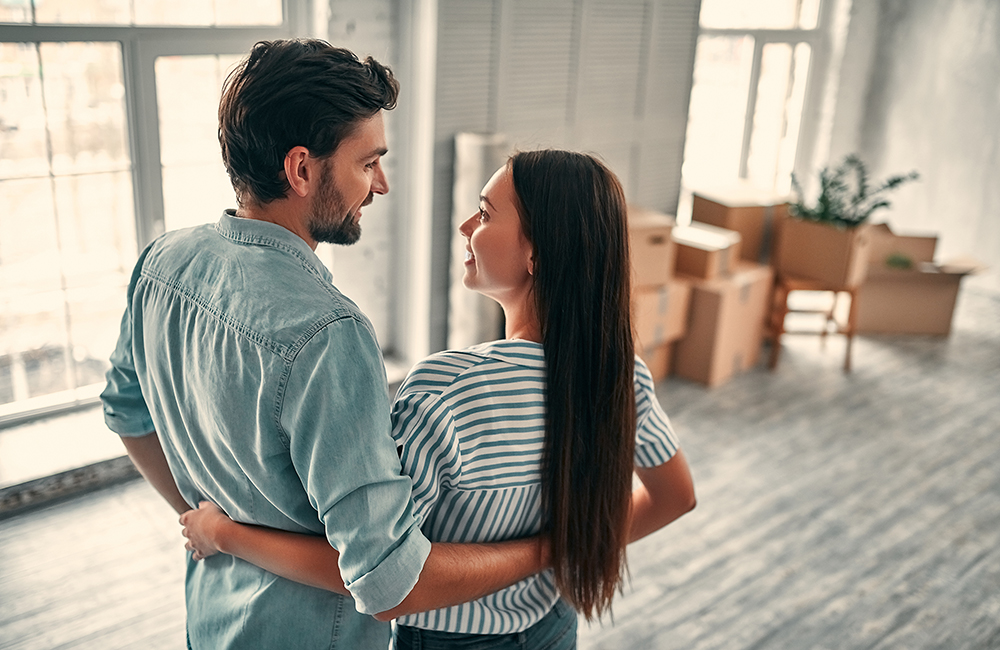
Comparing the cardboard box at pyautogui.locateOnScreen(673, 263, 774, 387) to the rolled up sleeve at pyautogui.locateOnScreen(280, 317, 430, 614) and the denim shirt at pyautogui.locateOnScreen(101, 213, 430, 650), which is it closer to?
the denim shirt at pyautogui.locateOnScreen(101, 213, 430, 650)

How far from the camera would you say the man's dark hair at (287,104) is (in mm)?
1069

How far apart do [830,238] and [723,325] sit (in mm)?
776

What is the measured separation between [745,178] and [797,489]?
3.16m

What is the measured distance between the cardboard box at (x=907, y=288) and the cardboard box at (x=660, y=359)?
1.47 meters

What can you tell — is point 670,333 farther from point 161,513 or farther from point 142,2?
point 142,2

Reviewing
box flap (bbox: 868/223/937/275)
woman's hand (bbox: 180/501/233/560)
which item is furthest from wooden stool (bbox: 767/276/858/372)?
woman's hand (bbox: 180/501/233/560)

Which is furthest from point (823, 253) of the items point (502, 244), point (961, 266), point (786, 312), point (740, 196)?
point (502, 244)

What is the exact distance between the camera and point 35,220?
10.9ft

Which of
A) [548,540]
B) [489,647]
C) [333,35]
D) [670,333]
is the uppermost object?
[333,35]

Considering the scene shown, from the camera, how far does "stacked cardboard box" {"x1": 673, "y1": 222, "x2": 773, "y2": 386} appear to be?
4434 mm

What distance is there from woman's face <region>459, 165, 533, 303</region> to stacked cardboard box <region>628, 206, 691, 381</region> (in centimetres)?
285

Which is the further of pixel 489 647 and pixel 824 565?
pixel 824 565

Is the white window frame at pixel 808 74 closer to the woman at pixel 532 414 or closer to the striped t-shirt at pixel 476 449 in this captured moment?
the woman at pixel 532 414

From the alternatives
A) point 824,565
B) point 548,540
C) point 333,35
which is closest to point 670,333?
point 824,565
